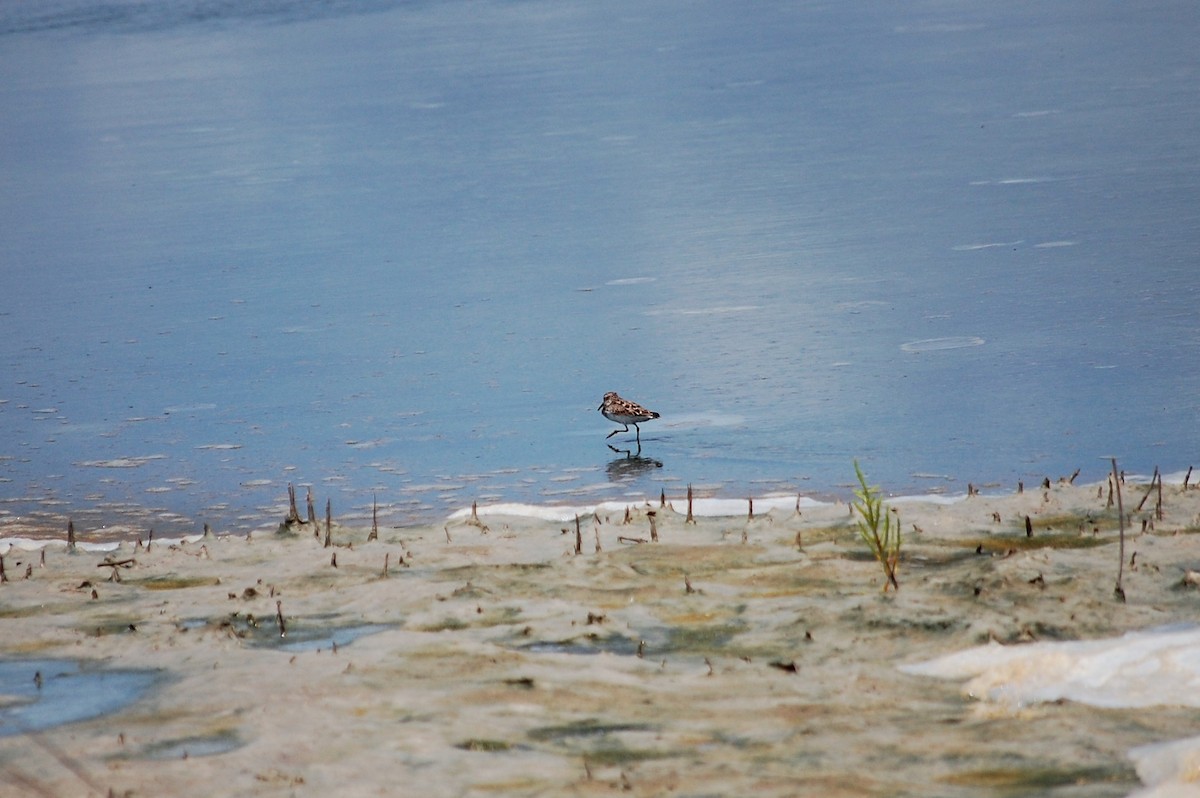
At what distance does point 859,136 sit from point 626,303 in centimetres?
673

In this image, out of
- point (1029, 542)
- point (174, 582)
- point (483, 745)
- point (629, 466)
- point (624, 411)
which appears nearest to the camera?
point (483, 745)

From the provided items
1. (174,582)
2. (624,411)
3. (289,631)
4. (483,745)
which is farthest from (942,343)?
(483,745)

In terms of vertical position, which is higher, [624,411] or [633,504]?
[624,411]

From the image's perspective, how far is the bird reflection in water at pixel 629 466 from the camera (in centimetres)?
805

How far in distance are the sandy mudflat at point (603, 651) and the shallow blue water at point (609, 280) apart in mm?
1297

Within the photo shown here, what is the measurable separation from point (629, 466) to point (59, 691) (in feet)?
12.7

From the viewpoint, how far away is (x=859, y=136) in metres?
17.0

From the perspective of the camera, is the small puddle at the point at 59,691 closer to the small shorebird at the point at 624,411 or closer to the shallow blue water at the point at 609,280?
the shallow blue water at the point at 609,280

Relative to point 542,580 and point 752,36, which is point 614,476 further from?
point 752,36

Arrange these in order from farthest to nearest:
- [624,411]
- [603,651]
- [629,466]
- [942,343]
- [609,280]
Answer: [609,280]
[942,343]
[624,411]
[629,466]
[603,651]

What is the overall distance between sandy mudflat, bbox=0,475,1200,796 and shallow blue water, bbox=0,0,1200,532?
130cm

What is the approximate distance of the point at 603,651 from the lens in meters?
4.98

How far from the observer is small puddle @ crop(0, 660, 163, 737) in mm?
4516

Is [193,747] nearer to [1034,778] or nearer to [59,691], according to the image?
[59,691]
